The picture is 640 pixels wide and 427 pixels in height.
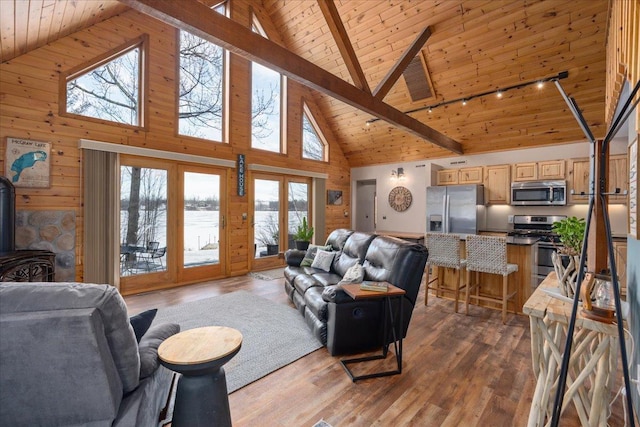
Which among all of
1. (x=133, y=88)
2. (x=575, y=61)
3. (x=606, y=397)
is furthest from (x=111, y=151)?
(x=575, y=61)

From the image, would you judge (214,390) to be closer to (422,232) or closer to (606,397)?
(606,397)

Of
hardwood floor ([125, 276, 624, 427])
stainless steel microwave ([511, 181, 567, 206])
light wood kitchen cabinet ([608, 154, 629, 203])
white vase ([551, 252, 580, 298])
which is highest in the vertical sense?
light wood kitchen cabinet ([608, 154, 629, 203])

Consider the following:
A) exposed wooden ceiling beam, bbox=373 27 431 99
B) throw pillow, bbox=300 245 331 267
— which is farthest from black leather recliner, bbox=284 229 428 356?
exposed wooden ceiling beam, bbox=373 27 431 99

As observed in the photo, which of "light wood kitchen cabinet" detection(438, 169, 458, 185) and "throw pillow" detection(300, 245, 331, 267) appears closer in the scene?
"throw pillow" detection(300, 245, 331, 267)

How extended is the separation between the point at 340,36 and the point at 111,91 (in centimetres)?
363

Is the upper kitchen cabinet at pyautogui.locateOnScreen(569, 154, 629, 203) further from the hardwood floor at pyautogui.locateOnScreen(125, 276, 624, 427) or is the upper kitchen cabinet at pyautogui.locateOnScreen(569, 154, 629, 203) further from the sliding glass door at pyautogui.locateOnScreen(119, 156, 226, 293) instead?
the sliding glass door at pyautogui.locateOnScreen(119, 156, 226, 293)

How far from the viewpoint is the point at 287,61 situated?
3.21m

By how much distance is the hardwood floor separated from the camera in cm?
187

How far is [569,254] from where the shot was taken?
6.33 feet

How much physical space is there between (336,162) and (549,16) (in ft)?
17.0

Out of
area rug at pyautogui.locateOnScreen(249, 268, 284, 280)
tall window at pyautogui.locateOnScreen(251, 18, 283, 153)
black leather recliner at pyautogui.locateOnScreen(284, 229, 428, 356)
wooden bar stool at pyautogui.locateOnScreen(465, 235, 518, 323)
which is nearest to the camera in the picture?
black leather recliner at pyautogui.locateOnScreen(284, 229, 428, 356)

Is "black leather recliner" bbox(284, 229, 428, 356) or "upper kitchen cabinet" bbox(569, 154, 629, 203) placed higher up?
"upper kitchen cabinet" bbox(569, 154, 629, 203)

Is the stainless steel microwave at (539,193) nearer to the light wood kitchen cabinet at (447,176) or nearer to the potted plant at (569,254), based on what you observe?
the light wood kitchen cabinet at (447,176)

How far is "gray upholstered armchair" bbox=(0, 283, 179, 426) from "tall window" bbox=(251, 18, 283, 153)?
5478 millimetres
